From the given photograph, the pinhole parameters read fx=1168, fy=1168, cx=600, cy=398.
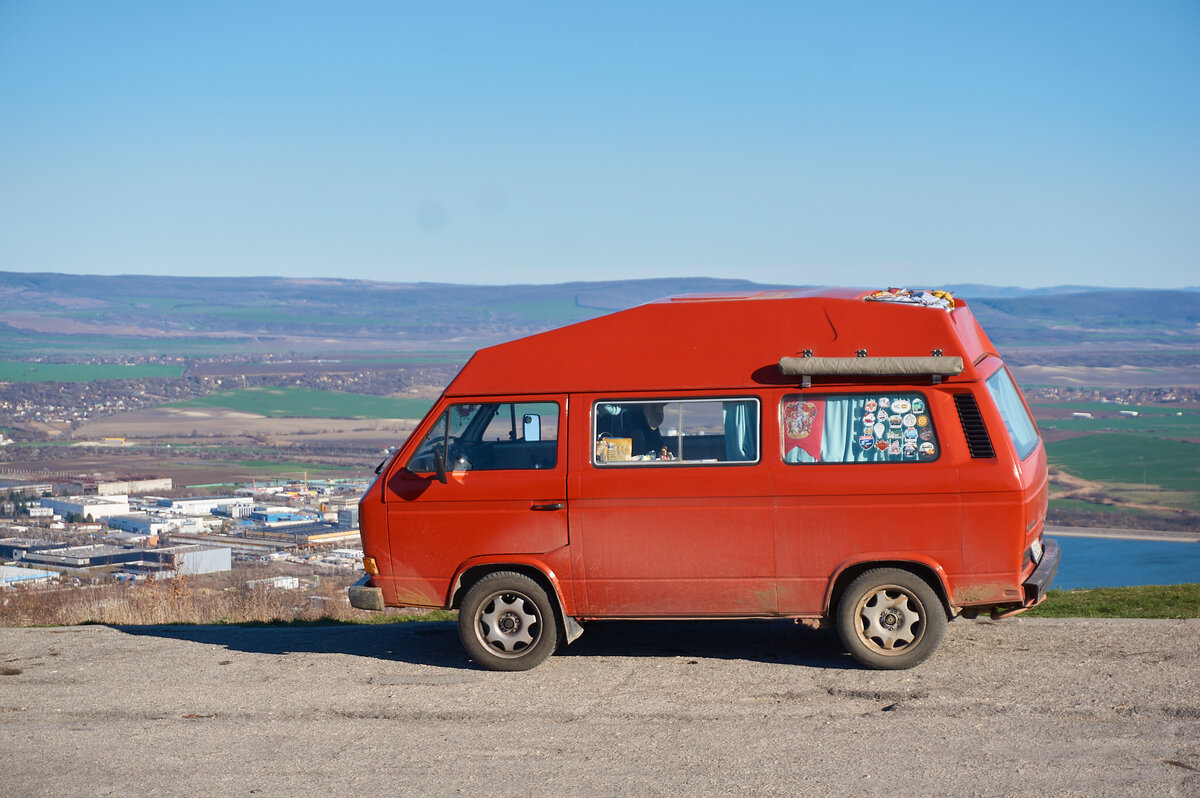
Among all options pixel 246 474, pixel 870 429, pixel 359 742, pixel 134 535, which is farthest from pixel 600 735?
pixel 246 474

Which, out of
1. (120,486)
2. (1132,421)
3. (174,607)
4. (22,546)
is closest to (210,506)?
(120,486)

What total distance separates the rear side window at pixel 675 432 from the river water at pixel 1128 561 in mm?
17836

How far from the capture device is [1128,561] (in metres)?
32.3

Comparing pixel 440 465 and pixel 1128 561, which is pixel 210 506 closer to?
pixel 1128 561

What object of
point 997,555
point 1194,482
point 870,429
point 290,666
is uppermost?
point 870,429

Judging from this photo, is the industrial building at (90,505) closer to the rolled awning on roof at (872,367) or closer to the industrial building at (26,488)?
the industrial building at (26,488)

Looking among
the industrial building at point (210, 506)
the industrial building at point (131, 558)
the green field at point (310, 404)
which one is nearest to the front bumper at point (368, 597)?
the industrial building at point (131, 558)

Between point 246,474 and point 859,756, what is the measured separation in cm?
5993

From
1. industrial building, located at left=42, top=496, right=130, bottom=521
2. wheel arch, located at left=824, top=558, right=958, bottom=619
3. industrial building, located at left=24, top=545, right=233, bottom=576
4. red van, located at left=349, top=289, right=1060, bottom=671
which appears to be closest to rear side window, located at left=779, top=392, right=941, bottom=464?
red van, located at left=349, top=289, right=1060, bottom=671

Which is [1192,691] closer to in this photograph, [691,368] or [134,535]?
[691,368]

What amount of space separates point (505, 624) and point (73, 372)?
136325 mm

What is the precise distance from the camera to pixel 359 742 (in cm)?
696

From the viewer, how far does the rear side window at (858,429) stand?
26.5 feet

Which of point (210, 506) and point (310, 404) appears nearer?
point (210, 506)
